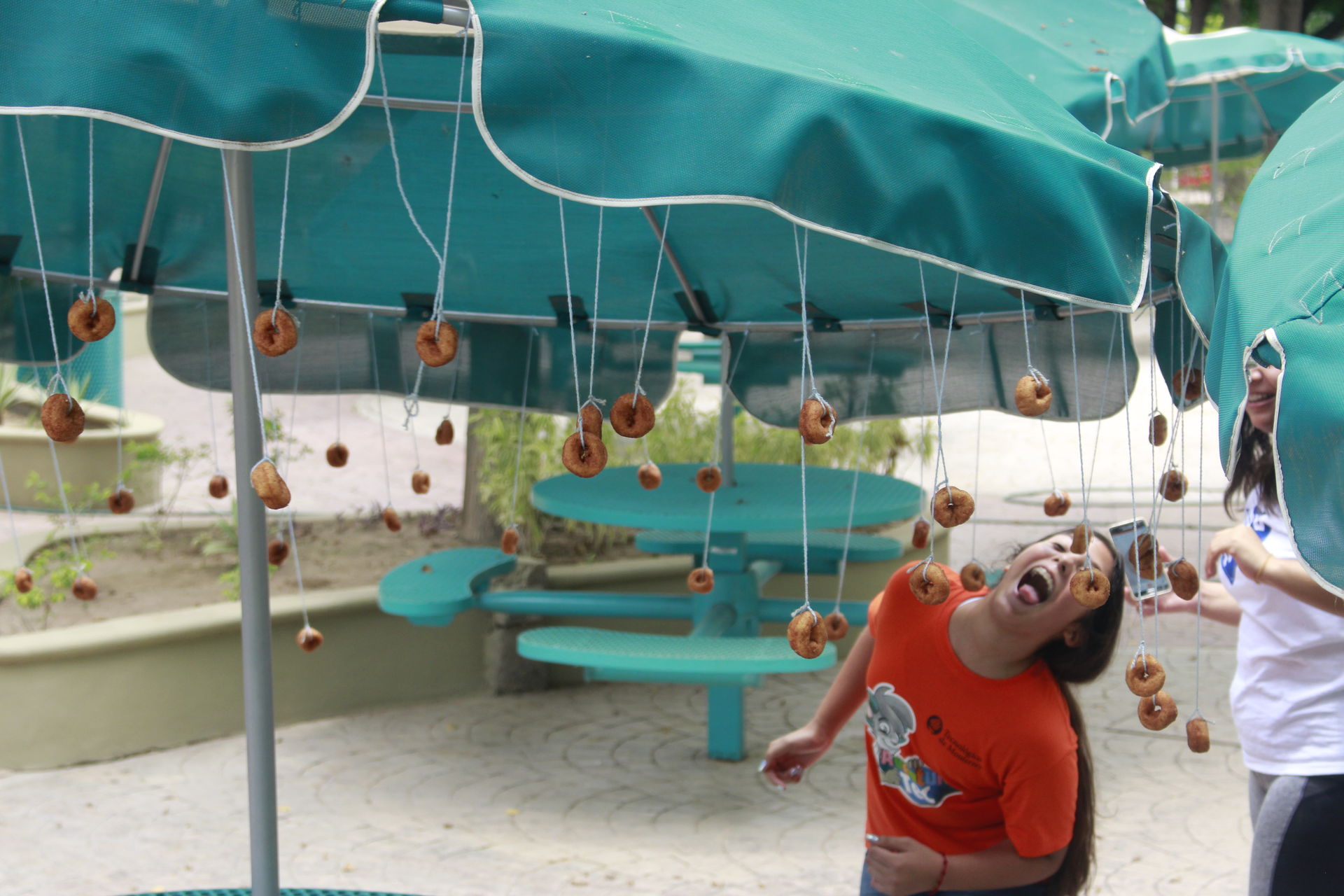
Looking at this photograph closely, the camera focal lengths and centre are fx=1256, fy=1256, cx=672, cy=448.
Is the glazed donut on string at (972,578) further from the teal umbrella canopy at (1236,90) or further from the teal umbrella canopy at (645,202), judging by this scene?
the teal umbrella canopy at (1236,90)

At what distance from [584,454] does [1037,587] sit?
89 centimetres

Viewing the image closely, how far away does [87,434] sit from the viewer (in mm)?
8188

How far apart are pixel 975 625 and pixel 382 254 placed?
A: 1.81 metres

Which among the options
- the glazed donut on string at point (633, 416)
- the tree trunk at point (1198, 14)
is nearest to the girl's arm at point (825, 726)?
the glazed donut on string at point (633, 416)

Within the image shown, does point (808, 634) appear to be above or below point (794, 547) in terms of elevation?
above

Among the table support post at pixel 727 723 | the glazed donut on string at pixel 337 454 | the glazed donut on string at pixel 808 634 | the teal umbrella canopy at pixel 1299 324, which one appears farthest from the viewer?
the table support post at pixel 727 723

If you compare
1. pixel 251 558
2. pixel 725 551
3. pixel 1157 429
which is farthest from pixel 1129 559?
pixel 725 551

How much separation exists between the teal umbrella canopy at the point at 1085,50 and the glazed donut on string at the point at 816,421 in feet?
7.75

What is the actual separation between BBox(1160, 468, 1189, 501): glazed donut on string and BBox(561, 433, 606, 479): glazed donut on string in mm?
959

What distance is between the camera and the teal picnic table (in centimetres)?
377

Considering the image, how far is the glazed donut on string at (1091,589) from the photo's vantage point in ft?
5.68

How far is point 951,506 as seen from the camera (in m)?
1.86

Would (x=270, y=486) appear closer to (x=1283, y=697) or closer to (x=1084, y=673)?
(x=1084, y=673)

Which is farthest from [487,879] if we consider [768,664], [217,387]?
[217,387]
